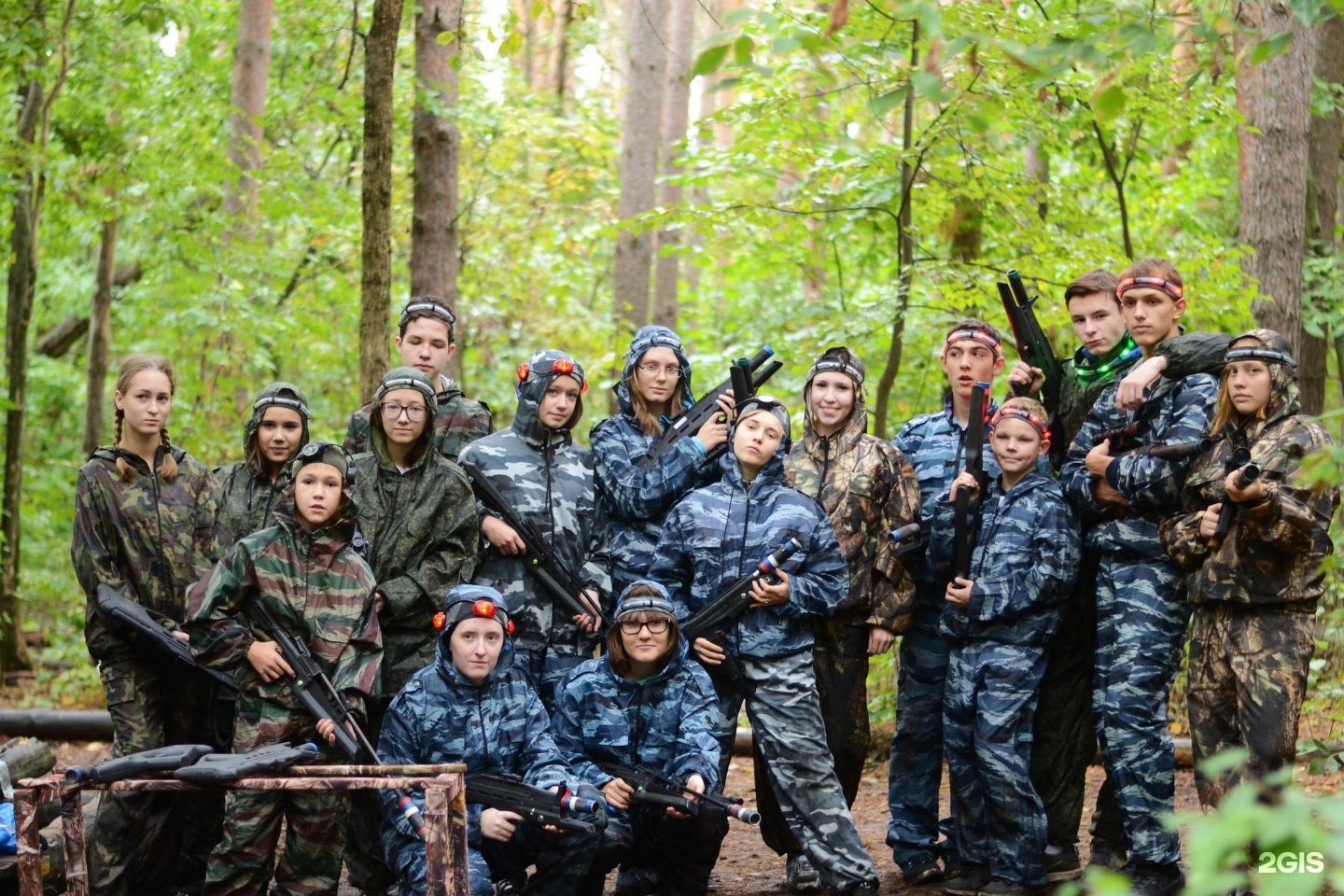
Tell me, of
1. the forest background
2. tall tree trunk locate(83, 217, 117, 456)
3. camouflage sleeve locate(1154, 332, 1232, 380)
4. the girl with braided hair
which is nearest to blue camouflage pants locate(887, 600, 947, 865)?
camouflage sleeve locate(1154, 332, 1232, 380)

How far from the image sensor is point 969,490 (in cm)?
591

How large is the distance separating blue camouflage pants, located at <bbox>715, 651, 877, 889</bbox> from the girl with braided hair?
2448 mm

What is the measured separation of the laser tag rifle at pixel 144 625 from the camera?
5.55m

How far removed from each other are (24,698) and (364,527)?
7.89 metres

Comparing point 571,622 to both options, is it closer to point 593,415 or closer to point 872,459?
point 872,459

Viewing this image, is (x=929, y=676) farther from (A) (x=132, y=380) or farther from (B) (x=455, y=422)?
(A) (x=132, y=380)

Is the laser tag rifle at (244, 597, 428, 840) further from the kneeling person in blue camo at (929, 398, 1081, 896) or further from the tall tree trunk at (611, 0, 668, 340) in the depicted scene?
the tall tree trunk at (611, 0, 668, 340)

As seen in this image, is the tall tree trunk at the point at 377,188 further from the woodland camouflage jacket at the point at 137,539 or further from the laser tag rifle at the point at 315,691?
the laser tag rifle at the point at 315,691

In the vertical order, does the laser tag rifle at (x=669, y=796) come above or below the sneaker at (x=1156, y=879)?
above

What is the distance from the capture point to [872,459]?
6.24 m

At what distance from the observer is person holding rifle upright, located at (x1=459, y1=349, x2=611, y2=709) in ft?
19.7

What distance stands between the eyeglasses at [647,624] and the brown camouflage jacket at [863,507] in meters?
0.98

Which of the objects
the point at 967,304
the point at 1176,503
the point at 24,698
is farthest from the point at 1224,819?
the point at 24,698

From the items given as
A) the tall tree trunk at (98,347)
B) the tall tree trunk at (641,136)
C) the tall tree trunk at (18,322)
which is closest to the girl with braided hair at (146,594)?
the tall tree trunk at (18,322)
